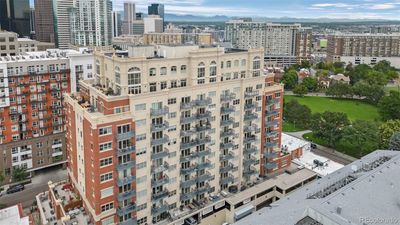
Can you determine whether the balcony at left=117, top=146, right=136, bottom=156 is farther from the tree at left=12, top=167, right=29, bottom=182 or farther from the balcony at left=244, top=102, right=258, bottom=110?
the tree at left=12, top=167, right=29, bottom=182

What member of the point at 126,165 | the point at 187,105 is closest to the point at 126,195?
the point at 126,165

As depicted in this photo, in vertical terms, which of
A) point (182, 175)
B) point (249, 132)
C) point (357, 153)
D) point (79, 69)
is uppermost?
point (79, 69)

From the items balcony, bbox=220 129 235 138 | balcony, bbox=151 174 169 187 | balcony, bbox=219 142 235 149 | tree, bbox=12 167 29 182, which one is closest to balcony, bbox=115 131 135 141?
balcony, bbox=151 174 169 187

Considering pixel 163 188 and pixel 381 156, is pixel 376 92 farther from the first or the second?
pixel 163 188

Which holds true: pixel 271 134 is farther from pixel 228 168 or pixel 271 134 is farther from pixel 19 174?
pixel 19 174

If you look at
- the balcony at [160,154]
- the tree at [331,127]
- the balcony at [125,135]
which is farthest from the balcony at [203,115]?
the tree at [331,127]

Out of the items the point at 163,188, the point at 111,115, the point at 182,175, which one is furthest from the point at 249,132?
the point at 111,115

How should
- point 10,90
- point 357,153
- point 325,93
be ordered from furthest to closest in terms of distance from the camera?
1. point 325,93
2. point 357,153
3. point 10,90

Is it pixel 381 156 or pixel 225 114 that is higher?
pixel 225 114
